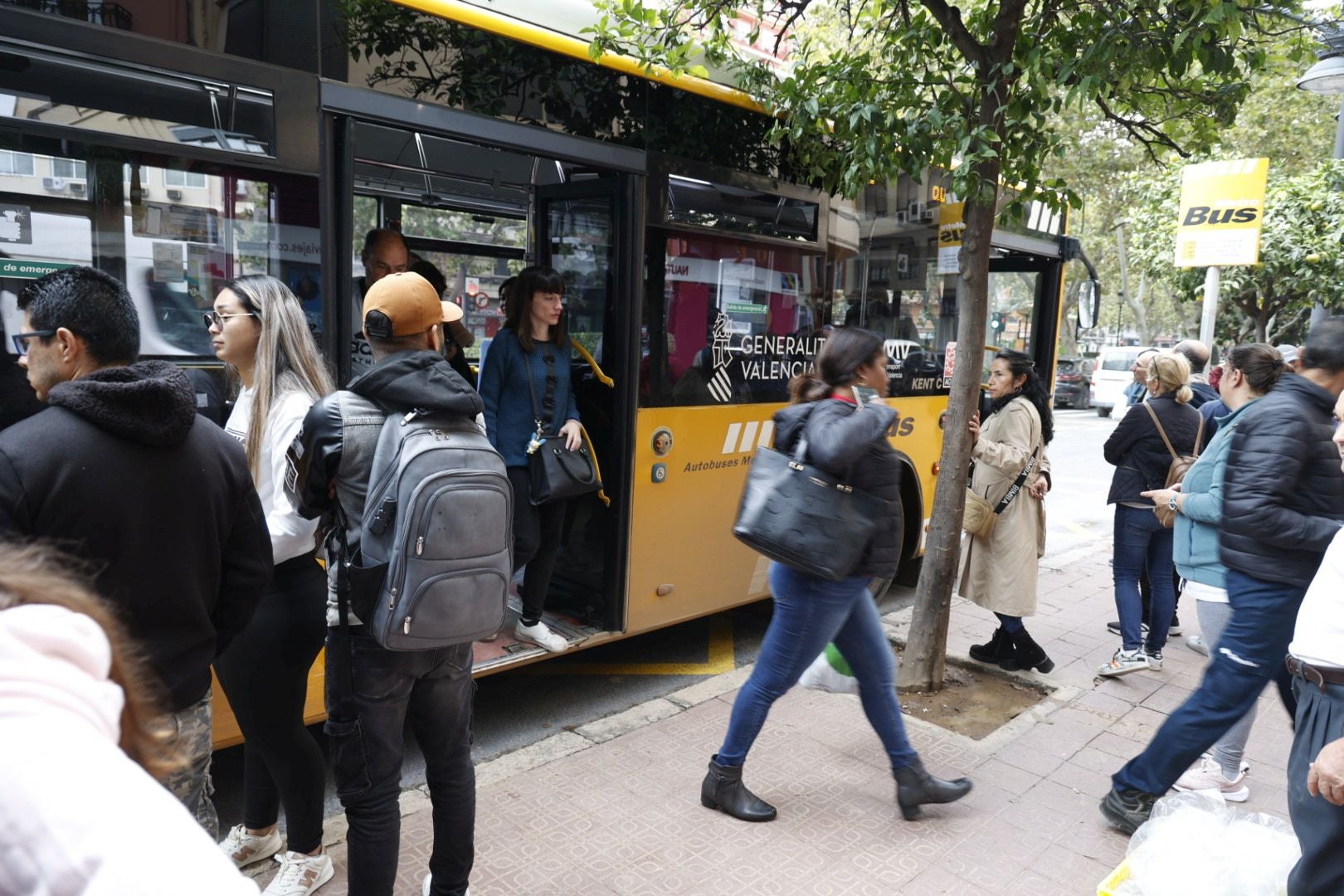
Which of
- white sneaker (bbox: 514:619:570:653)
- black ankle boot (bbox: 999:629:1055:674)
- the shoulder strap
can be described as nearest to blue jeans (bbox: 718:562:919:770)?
white sneaker (bbox: 514:619:570:653)

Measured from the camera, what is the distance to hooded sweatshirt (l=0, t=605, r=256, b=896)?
2.34 ft

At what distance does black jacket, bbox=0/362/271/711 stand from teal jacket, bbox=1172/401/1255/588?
3202 mm

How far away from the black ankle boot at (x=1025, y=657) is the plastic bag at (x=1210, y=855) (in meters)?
2.21

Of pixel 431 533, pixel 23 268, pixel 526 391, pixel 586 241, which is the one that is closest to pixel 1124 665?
pixel 526 391

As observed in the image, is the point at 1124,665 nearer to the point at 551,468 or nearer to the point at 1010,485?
the point at 1010,485

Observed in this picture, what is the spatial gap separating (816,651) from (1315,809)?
5.11 ft

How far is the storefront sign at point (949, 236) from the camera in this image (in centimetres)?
550

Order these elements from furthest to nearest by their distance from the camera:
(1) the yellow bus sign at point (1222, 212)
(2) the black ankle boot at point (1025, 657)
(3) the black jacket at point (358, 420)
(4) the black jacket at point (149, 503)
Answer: (1) the yellow bus sign at point (1222, 212)
(2) the black ankle boot at point (1025, 657)
(3) the black jacket at point (358, 420)
(4) the black jacket at point (149, 503)

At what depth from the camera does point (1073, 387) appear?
2959 centimetres

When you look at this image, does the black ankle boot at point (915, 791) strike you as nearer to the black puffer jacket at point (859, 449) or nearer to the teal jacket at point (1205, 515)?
the black puffer jacket at point (859, 449)

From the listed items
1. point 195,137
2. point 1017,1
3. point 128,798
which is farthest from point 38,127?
point 1017,1

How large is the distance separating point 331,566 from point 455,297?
4.10 m

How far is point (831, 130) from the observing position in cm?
475

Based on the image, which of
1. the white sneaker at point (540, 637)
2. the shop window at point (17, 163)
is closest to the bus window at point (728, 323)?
the white sneaker at point (540, 637)
